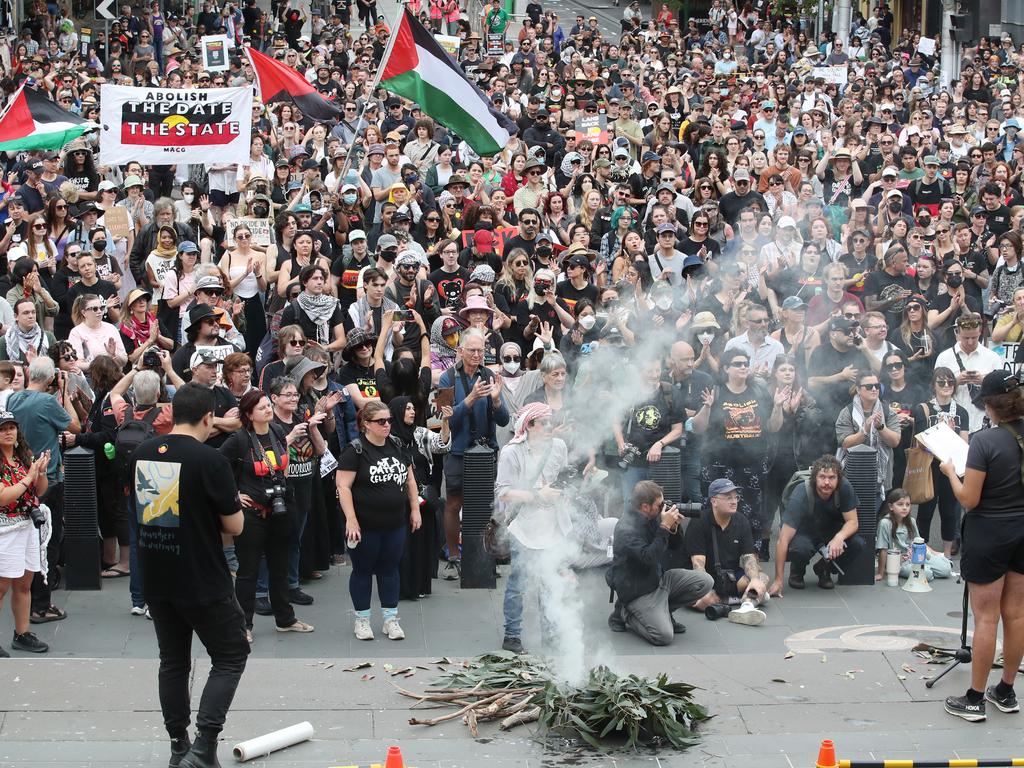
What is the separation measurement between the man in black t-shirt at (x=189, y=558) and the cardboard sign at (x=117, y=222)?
8102 mm

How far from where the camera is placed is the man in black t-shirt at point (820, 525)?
10.2 meters

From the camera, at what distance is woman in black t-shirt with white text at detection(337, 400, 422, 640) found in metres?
8.93

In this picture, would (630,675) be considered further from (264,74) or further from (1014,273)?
(264,74)

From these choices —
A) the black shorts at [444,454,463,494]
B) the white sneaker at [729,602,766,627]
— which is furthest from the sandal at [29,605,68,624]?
the white sneaker at [729,602,766,627]

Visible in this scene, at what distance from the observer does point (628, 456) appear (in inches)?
417

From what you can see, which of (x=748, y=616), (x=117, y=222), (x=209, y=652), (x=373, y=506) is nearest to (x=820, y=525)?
(x=748, y=616)

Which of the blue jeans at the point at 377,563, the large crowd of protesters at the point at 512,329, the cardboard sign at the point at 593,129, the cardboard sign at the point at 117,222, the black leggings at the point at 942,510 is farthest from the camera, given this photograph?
the cardboard sign at the point at 593,129

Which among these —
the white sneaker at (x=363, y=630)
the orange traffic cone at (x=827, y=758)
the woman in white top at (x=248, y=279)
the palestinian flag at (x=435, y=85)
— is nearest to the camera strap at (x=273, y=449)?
the white sneaker at (x=363, y=630)

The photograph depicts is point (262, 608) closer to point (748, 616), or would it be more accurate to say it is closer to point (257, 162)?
point (748, 616)

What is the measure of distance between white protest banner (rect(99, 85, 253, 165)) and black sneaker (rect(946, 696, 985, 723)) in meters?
9.94

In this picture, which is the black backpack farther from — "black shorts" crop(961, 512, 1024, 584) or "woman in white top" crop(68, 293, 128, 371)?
"black shorts" crop(961, 512, 1024, 584)

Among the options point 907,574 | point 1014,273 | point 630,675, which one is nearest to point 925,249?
point 1014,273

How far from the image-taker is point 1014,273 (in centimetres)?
1412

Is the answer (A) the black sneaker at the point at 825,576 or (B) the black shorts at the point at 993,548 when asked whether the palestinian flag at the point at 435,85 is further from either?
(B) the black shorts at the point at 993,548
